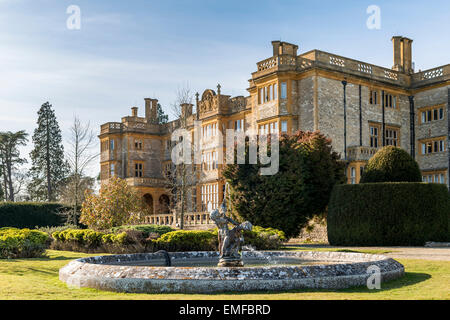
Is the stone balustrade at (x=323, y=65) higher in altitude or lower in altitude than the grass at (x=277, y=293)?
higher

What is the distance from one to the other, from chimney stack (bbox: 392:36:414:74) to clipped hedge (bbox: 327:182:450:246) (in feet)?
53.6

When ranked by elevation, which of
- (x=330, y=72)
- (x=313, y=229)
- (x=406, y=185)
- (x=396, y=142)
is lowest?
(x=313, y=229)

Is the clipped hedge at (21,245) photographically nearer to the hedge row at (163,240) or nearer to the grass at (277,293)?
the hedge row at (163,240)

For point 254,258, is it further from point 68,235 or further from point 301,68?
point 301,68

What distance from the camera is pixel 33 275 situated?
479 inches

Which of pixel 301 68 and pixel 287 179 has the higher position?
pixel 301 68

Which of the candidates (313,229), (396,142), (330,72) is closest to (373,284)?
(313,229)

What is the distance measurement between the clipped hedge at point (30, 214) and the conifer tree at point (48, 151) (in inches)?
841

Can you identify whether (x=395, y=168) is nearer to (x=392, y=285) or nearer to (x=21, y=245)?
(x=392, y=285)

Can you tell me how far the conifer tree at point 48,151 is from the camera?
2328 inches

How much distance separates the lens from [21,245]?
18250mm

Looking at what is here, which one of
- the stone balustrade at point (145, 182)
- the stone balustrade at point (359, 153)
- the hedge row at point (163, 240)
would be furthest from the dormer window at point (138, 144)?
the hedge row at point (163, 240)

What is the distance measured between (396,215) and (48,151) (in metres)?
45.8

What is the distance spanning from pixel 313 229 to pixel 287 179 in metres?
4.67
